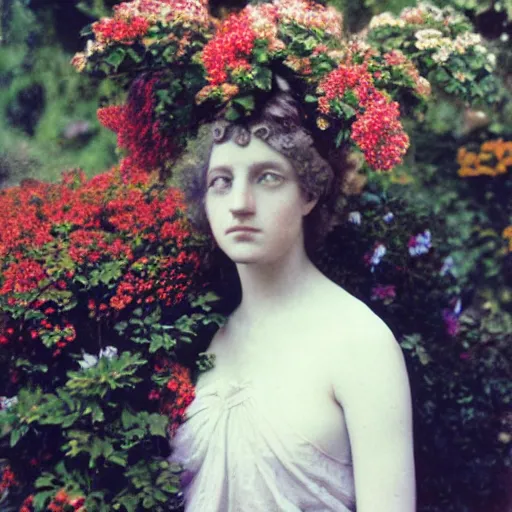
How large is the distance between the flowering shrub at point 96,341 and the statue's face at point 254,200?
13.6 inches

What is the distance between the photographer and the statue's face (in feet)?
7.77

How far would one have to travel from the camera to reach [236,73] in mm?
2402

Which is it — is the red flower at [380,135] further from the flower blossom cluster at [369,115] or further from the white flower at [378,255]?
the white flower at [378,255]

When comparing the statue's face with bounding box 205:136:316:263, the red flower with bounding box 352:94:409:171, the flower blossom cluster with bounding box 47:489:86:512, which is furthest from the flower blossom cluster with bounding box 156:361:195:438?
the red flower with bounding box 352:94:409:171

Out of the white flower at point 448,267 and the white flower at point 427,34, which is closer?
the white flower at point 427,34

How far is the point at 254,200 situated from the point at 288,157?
18 centimetres

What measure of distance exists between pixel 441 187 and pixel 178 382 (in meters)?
1.46

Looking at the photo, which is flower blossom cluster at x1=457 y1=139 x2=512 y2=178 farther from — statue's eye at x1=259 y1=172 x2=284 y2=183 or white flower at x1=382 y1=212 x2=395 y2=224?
statue's eye at x1=259 y1=172 x2=284 y2=183

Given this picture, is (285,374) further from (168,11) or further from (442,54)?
(442,54)

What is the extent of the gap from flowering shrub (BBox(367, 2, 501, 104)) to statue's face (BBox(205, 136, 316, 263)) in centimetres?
83

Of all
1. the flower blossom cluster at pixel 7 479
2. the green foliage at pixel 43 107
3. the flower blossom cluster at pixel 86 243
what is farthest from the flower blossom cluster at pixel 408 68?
the flower blossom cluster at pixel 7 479

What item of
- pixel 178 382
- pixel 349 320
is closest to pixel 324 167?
pixel 349 320

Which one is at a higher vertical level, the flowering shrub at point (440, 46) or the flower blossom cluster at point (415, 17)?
the flower blossom cluster at point (415, 17)

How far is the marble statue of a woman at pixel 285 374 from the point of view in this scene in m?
2.23
